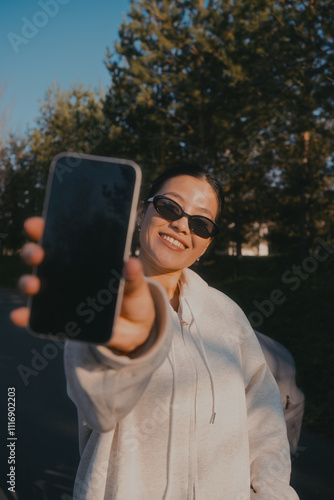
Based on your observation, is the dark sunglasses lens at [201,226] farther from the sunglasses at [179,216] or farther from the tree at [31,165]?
the tree at [31,165]

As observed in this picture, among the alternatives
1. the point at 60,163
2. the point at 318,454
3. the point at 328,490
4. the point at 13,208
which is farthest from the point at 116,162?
the point at 13,208

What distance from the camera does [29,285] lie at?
34.4 inches

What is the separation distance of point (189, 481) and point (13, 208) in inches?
1338

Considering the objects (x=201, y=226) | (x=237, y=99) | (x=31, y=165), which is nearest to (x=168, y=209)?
(x=201, y=226)

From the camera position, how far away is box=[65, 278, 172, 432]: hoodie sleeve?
0.96m

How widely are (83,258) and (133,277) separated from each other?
0.42 feet

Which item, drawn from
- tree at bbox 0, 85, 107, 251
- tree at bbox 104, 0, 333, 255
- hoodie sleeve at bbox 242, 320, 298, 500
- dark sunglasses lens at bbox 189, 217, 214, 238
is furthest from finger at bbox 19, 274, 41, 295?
tree at bbox 0, 85, 107, 251

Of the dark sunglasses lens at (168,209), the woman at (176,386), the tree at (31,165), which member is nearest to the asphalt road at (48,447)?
the woman at (176,386)

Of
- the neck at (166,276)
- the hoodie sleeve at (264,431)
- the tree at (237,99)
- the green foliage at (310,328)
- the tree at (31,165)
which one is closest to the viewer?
the hoodie sleeve at (264,431)

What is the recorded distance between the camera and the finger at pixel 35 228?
0.89 meters

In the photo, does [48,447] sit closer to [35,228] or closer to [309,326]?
[35,228]

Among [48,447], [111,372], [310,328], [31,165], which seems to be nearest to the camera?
[111,372]

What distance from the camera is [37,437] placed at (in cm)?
485
